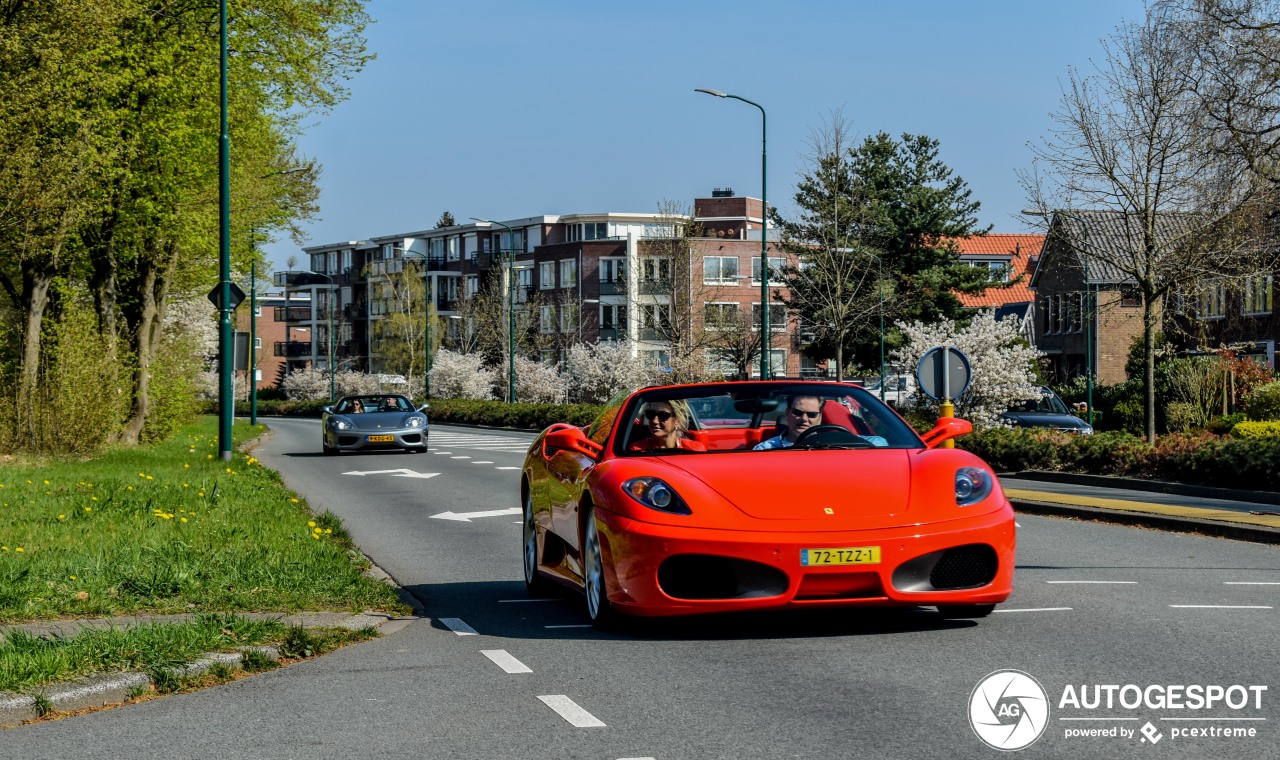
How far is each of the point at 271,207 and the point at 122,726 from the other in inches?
1328

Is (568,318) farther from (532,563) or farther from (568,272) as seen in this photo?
(532,563)

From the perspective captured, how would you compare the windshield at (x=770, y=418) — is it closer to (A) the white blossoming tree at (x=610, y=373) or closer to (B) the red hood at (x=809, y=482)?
(B) the red hood at (x=809, y=482)

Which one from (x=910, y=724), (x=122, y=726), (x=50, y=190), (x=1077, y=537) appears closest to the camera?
(x=910, y=724)

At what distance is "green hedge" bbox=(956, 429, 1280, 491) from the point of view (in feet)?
63.6

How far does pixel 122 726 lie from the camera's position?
633 centimetres

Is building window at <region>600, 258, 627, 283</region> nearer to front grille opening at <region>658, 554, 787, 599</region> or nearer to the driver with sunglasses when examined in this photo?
the driver with sunglasses

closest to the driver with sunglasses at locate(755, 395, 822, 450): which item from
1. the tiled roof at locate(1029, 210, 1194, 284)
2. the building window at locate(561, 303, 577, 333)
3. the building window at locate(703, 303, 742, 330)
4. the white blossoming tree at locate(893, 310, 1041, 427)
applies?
the tiled roof at locate(1029, 210, 1194, 284)

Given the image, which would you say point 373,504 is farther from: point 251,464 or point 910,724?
point 910,724

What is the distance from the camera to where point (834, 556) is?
299 inches

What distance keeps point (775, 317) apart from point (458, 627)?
8966 cm

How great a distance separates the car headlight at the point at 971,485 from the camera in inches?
315

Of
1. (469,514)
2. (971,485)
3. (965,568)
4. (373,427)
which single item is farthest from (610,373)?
(965,568)

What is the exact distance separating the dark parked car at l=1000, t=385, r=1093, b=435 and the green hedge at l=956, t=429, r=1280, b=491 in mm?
8594

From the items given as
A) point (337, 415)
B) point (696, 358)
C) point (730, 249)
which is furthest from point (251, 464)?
point (730, 249)
